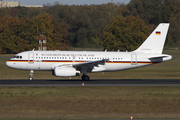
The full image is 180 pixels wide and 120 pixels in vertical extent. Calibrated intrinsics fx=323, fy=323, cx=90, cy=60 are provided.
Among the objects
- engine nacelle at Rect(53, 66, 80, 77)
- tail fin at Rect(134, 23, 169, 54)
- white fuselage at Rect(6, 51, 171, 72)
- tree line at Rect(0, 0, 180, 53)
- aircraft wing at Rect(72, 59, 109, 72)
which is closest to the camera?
engine nacelle at Rect(53, 66, 80, 77)

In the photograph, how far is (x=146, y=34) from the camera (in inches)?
4166

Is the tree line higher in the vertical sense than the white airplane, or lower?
higher

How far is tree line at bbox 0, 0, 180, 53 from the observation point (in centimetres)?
10431

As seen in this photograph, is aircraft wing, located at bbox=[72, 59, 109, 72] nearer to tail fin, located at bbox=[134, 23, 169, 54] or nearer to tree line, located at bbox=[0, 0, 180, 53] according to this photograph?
tail fin, located at bbox=[134, 23, 169, 54]
